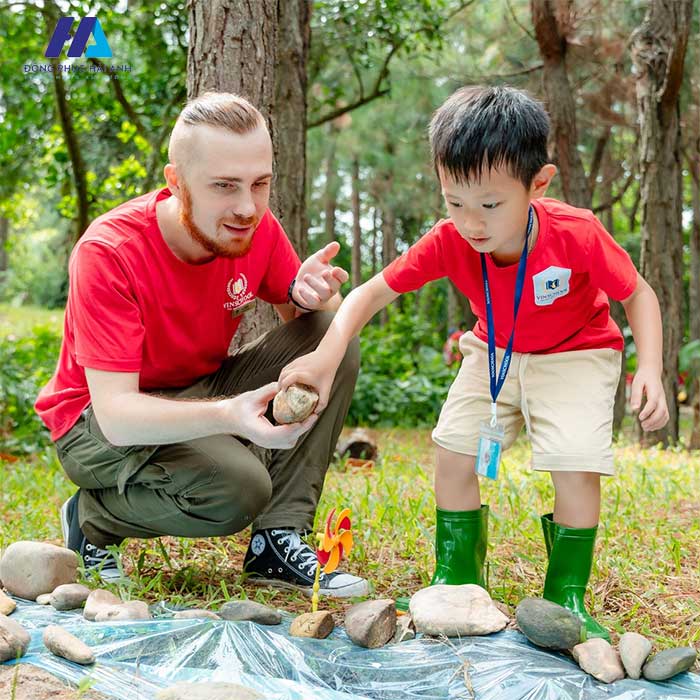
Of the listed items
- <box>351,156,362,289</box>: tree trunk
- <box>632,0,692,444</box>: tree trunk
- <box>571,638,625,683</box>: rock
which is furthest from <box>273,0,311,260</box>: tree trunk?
<box>351,156,362,289</box>: tree trunk

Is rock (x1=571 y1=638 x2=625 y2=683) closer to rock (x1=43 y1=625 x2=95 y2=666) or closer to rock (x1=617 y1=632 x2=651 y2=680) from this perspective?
rock (x1=617 y1=632 x2=651 y2=680)

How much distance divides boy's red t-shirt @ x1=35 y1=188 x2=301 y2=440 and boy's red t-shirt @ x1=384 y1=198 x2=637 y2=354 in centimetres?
44

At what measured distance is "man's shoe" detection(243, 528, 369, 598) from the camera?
7.27 ft

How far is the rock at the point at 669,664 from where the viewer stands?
1708 mm

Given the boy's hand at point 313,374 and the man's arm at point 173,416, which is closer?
the man's arm at point 173,416

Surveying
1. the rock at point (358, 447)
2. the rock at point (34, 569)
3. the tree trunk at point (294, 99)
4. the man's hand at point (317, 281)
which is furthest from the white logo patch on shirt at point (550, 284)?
the rock at point (358, 447)

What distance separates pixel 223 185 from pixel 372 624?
3.60ft

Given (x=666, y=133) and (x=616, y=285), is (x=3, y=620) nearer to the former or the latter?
(x=616, y=285)

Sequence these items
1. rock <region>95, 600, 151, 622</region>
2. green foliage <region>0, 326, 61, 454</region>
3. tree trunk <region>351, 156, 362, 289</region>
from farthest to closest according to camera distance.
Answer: tree trunk <region>351, 156, 362, 289</region>
green foliage <region>0, 326, 61, 454</region>
rock <region>95, 600, 151, 622</region>

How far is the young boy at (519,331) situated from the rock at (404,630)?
228 millimetres

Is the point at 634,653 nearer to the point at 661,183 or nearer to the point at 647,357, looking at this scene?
the point at 647,357

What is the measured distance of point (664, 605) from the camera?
2.17 m

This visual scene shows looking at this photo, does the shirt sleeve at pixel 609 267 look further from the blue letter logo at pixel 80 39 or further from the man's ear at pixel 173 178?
the blue letter logo at pixel 80 39

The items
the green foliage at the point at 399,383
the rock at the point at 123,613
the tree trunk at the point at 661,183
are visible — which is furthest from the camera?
the green foliage at the point at 399,383
